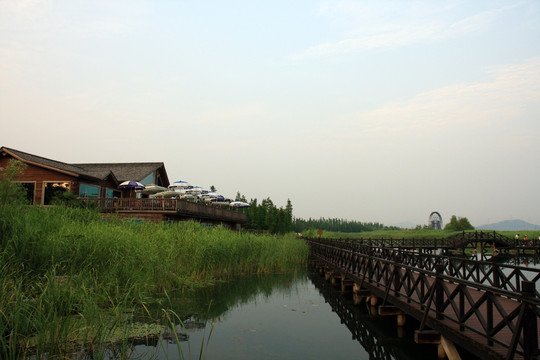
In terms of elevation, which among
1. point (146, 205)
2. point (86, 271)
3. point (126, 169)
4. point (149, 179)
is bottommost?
point (86, 271)

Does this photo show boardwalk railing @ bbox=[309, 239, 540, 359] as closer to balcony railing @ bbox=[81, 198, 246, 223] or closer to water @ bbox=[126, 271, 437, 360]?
water @ bbox=[126, 271, 437, 360]

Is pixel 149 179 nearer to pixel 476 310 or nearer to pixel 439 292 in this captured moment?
pixel 439 292

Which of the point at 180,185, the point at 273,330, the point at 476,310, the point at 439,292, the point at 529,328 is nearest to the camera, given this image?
the point at 529,328

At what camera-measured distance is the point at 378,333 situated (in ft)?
32.7

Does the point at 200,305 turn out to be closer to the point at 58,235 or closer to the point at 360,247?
the point at 58,235

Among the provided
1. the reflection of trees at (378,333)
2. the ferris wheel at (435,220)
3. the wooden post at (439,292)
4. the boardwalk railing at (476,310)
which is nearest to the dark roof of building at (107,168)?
the reflection of trees at (378,333)

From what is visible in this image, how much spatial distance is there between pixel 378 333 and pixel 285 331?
2.32 meters

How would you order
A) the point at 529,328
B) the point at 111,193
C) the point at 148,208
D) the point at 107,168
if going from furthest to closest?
1. the point at 107,168
2. the point at 111,193
3. the point at 148,208
4. the point at 529,328

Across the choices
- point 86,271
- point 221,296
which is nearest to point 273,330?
point 221,296

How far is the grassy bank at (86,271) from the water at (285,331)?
115 centimetres

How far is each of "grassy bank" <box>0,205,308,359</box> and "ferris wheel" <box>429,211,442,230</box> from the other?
72.5 m

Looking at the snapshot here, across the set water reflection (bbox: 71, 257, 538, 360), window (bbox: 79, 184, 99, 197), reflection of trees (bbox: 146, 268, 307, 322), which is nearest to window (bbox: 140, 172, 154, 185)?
window (bbox: 79, 184, 99, 197)

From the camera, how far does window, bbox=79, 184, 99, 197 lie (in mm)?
28888

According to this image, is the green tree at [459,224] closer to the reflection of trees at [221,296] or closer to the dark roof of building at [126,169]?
the dark roof of building at [126,169]
